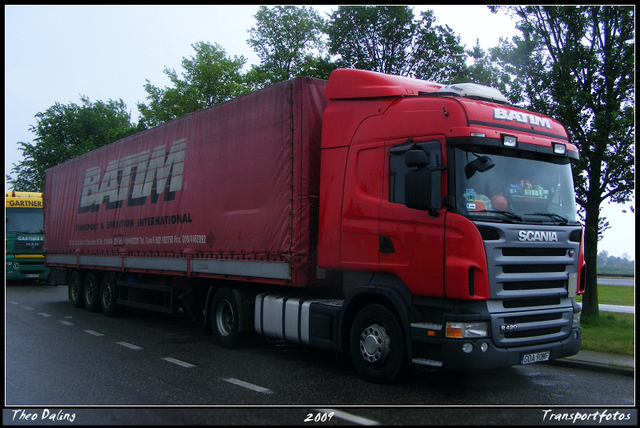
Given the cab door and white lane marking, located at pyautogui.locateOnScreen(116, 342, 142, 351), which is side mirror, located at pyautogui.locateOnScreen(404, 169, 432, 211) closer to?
the cab door

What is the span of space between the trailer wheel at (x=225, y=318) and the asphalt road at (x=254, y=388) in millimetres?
205

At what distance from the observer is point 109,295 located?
13570 mm

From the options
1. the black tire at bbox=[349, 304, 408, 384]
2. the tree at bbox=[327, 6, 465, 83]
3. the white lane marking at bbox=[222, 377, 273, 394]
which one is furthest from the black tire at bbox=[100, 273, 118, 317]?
the tree at bbox=[327, 6, 465, 83]

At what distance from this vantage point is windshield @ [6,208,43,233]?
22.5 metres

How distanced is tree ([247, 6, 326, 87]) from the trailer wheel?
1929 centimetres

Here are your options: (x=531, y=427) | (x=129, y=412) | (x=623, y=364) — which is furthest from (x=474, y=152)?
(x=129, y=412)

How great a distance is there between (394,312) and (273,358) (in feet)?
8.51

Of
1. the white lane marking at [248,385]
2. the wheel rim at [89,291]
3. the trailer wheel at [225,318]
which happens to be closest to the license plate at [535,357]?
the white lane marking at [248,385]

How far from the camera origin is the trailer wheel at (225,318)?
9.02m

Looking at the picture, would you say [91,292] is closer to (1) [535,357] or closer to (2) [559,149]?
(1) [535,357]

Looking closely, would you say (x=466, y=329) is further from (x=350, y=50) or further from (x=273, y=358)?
(x=350, y=50)

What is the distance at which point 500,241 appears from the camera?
19.3 ft

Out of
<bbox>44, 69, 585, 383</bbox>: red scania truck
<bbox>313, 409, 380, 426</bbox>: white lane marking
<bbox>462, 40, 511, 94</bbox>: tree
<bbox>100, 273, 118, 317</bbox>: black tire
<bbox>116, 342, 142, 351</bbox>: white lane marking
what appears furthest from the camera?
<bbox>100, 273, 118, 317</bbox>: black tire

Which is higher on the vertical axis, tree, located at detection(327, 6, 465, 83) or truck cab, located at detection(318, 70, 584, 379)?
tree, located at detection(327, 6, 465, 83)
